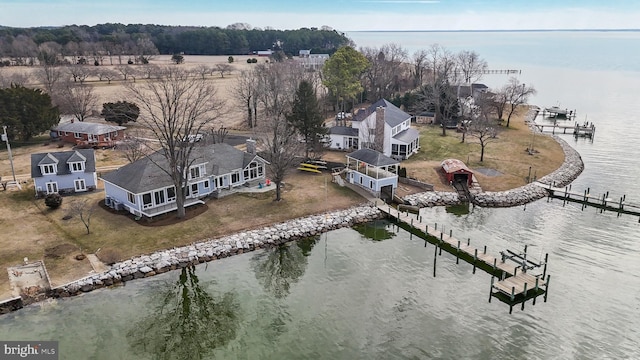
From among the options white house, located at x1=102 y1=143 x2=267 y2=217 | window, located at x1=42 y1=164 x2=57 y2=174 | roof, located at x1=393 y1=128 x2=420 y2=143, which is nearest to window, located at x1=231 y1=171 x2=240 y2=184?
white house, located at x1=102 y1=143 x2=267 y2=217

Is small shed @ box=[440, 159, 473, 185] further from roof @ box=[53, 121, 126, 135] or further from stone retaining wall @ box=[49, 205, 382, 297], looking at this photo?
roof @ box=[53, 121, 126, 135]

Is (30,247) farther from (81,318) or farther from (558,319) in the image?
(558,319)

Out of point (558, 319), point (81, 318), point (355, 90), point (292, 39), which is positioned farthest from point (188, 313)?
point (292, 39)

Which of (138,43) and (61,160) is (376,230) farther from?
(138,43)

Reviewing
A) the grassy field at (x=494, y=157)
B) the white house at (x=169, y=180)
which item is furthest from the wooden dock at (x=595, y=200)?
the white house at (x=169, y=180)

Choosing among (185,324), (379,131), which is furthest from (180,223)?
(379,131)
